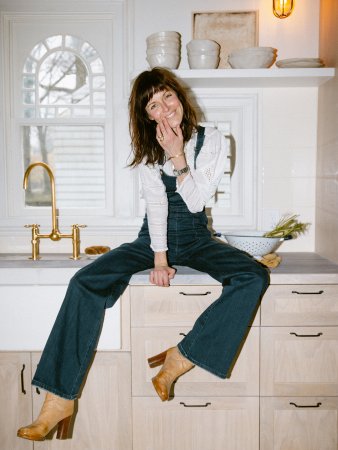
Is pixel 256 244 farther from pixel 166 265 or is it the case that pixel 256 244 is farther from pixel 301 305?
pixel 166 265

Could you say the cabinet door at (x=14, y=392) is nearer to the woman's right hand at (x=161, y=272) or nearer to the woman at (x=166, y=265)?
the woman at (x=166, y=265)

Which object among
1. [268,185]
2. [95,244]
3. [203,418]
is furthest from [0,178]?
[203,418]

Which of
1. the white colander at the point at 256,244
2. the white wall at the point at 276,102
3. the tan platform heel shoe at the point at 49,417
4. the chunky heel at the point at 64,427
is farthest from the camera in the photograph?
the white wall at the point at 276,102

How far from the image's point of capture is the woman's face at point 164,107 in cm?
171

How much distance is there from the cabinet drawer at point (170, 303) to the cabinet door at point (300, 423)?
450mm

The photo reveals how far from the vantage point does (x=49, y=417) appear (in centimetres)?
153

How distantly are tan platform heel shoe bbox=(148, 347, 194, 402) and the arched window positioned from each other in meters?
1.05

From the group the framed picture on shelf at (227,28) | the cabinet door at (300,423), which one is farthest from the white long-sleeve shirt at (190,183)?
the cabinet door at (300,423)

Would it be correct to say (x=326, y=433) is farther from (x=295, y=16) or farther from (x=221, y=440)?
(x=295, y=16)

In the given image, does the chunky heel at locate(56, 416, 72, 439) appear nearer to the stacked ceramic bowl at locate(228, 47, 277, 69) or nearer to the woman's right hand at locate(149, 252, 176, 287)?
the woman's right hand at locate(149, 252, 176, 287)

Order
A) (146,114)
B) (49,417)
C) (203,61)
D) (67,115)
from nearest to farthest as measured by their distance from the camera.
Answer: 1. (49,417)
2. (146,114)
3. (203,61)
4. (67,115)

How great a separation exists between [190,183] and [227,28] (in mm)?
992

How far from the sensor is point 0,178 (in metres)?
2.32

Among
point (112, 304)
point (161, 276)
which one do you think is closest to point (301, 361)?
point (161, 276)
